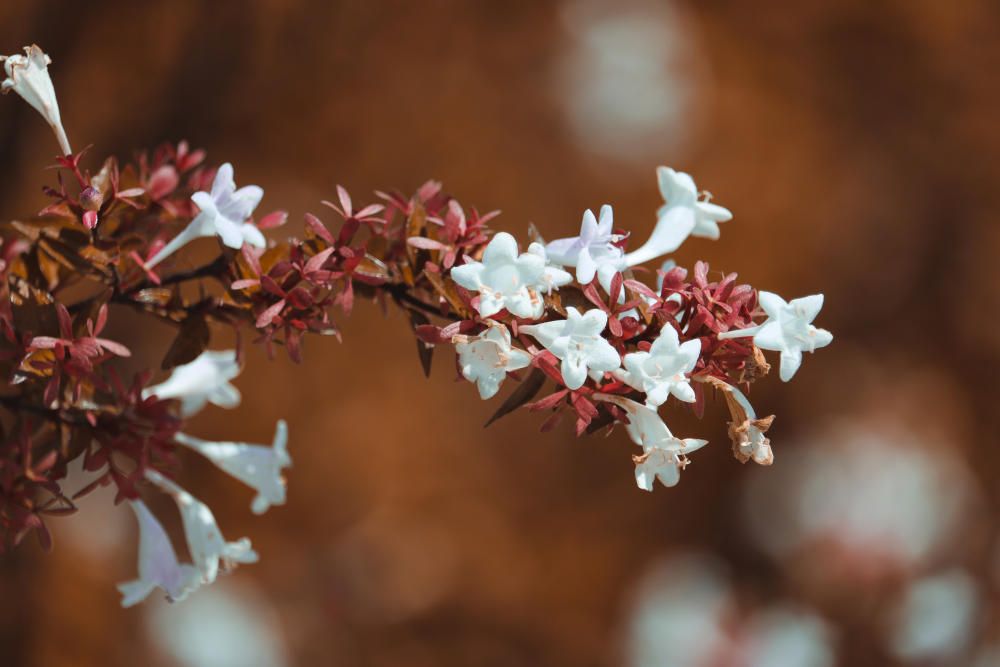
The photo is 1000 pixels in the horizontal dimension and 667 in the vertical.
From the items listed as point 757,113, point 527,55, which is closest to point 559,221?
point 527,55

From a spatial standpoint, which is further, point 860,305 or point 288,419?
point 860,305

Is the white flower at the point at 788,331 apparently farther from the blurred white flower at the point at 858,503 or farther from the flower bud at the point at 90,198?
the blurred white flower at the point at 858,503

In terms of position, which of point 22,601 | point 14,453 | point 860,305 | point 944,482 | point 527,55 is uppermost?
point 527,55

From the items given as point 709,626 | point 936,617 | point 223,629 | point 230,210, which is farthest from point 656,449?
point 936,617

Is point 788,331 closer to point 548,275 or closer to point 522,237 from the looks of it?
point 548,275

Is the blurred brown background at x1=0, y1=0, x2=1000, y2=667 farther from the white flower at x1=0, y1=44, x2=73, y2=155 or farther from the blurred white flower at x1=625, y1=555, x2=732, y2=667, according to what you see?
the white flower at x1=0, y1=44, x2=73, y2=155

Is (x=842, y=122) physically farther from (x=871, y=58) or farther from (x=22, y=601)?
(x=22, y=601)

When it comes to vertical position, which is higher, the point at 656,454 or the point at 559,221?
the point at 656,454

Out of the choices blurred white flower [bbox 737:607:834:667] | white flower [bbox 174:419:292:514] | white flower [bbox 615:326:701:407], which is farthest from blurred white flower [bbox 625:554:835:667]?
white flower [bbox 615:326:701:407]
